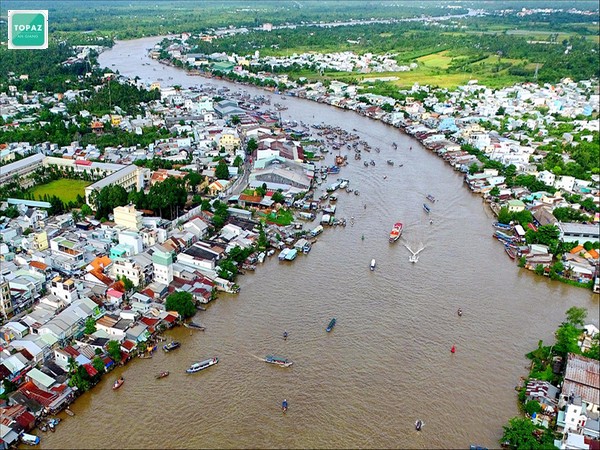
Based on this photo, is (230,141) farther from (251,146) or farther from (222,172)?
(222,172)

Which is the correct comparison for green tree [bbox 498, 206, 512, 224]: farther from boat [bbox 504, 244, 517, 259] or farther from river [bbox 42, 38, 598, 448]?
boat [bbox 504, 244, 517, 259]

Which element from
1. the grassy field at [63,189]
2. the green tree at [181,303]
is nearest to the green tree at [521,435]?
the green tree at [181,303]

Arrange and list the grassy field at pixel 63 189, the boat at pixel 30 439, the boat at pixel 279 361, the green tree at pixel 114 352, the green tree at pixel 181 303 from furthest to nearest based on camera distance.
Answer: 1. the grassy field at pixel 63 189
2. the green tree at pixel 181 303
3. the boat at pixel 279 361
4. the green tree at pixel 114 352
5. the boat at pixel 30 439

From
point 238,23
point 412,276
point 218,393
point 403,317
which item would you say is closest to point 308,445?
point 218,393

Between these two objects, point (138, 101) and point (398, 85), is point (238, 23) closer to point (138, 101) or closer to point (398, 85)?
point (398, 85)

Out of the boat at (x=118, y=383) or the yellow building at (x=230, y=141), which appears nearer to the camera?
the boat at (x=118, y=383)

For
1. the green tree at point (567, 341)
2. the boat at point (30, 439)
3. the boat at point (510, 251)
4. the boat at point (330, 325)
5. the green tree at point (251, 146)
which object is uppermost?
the green tree at point (251, 146)

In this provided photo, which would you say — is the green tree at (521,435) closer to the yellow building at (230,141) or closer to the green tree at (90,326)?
the green tree at (90,326)

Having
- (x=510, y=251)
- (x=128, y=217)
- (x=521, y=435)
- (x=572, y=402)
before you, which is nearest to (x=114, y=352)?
(x=128, y=217)
